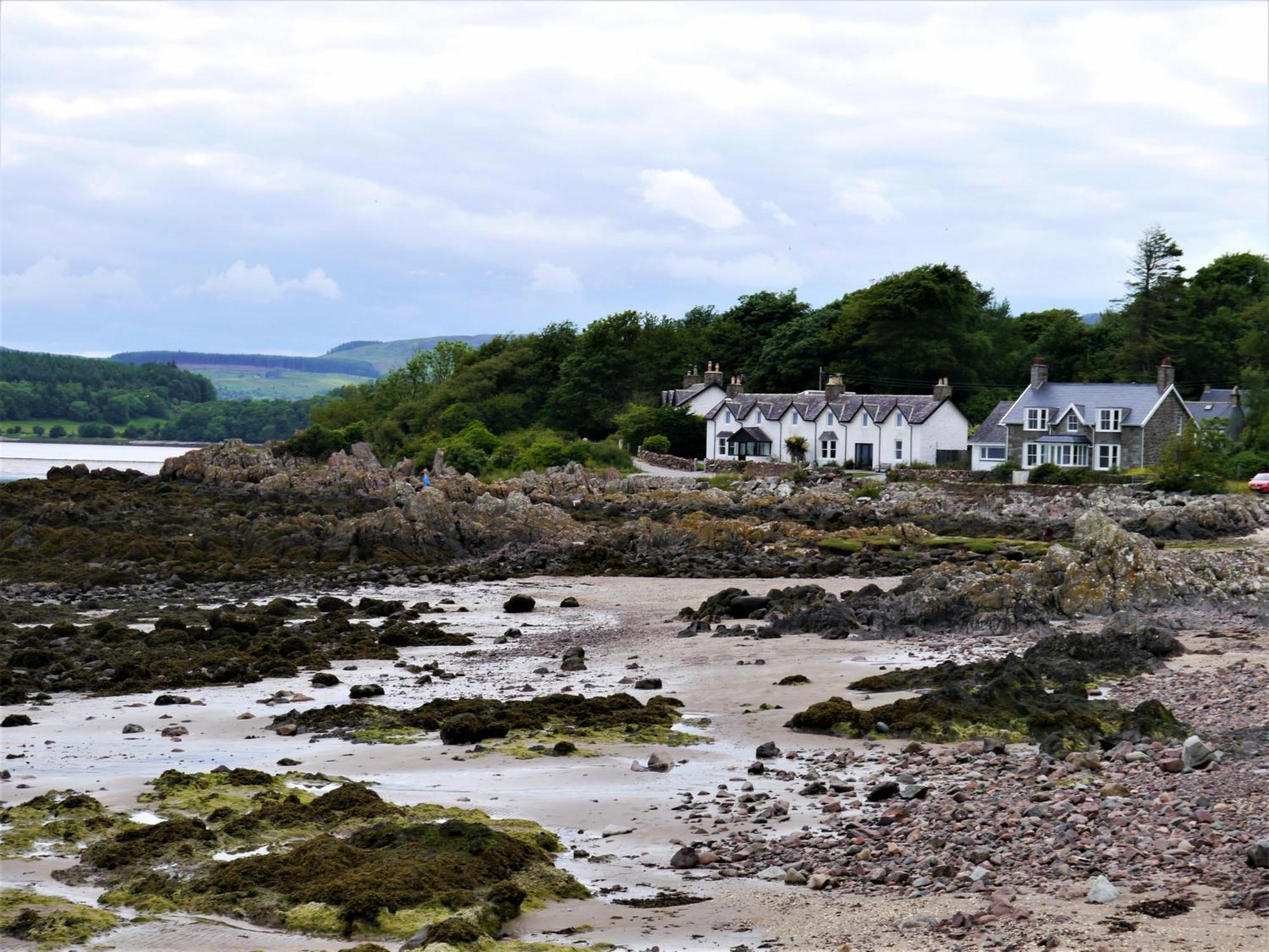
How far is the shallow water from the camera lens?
92812mm

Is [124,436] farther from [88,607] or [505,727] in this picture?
[505,727]

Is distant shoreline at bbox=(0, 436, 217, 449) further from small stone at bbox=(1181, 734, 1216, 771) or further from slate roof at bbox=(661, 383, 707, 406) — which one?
small stone at bbox=(1181, 734, 1216, 771)

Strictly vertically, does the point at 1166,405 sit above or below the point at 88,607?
above

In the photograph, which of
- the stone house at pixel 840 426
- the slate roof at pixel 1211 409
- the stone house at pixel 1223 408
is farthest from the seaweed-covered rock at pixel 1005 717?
the slate roof at pixel 1211 409

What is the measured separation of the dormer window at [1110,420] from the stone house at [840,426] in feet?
23.5

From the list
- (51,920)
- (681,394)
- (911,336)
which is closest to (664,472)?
(681,394)

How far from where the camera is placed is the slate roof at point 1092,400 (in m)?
58.2

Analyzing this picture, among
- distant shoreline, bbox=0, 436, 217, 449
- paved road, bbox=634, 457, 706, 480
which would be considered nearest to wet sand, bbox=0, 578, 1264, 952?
paved road, bbox=634, 457, 706, 480

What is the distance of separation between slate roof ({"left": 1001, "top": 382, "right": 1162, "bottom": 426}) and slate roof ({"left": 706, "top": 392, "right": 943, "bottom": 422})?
3967 millimetres

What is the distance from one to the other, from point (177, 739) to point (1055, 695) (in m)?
9.19

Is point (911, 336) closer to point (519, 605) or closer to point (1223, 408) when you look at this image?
point (1223, 408)

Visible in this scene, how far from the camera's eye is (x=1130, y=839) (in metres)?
9.16

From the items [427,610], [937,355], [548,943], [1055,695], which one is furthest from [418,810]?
[937,355]

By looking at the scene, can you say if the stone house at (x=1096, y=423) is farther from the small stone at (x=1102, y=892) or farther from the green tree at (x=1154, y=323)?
the small stone at (x=1102, y=892)
